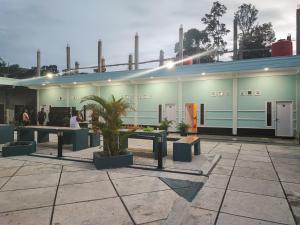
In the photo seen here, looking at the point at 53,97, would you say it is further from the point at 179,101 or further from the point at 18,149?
the point at 18,149

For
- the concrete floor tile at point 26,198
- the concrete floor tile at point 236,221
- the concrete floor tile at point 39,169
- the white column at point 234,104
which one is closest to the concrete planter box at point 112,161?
the concrete floor tile at point 39,169

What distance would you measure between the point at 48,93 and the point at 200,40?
29.1 metres

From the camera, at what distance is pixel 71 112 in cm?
2269

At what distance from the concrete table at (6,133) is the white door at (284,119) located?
15.5 metres

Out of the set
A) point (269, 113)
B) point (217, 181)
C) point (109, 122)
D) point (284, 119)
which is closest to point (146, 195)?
point (217, 181)

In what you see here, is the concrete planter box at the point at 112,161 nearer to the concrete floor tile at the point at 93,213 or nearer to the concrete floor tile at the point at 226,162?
the concrete floor tile at the point at 93,213

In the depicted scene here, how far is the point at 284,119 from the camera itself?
1526 centimetres

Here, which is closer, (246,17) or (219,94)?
(219,94)

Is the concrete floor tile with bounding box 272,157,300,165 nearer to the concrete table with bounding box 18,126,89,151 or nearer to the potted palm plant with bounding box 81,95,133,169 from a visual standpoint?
the potted palm plant with bounding box 81,95,133,169

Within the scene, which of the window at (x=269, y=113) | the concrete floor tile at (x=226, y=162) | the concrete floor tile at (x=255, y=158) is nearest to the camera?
the concrete floor tile at (x=226, y=162)

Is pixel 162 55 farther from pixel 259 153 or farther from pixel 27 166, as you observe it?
pixel 27 166

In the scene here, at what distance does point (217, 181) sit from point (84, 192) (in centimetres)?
324

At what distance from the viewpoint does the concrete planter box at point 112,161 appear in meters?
7.48

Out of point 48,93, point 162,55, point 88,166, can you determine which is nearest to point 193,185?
point 88,166
